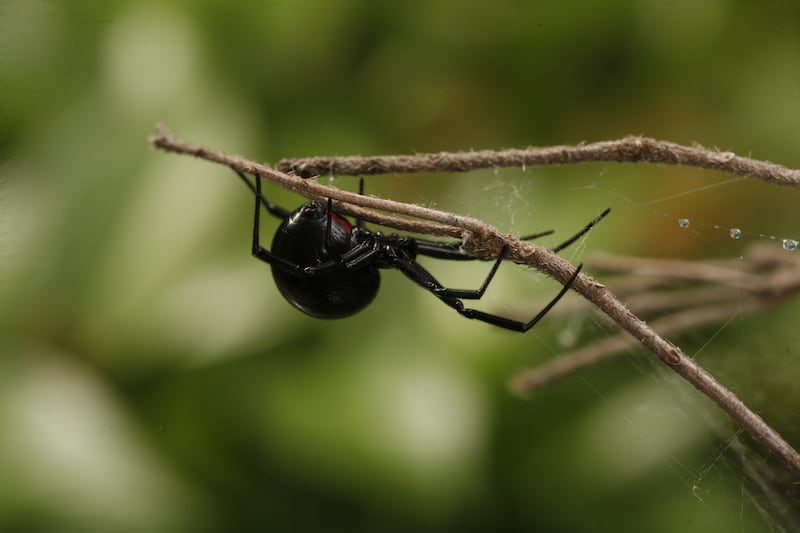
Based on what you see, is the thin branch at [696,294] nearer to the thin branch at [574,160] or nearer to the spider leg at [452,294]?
the spider leg at [452,294]

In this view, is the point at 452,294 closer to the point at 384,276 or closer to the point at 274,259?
the point at 274,259

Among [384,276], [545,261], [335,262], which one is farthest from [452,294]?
[384,276]

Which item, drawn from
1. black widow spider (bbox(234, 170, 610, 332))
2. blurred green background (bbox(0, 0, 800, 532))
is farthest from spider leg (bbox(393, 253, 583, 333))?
blurred green background (bbox(0, 0, 800, 532))

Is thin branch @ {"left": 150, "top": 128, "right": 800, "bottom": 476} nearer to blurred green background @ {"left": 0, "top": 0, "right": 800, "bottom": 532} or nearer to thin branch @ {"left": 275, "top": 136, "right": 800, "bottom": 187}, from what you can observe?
thin branch @ {"left": 275, "top": 136, "right": 800, "bottom": 187}

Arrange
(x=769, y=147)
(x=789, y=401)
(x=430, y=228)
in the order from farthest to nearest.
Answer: (x=769, y=147) → (x=789, y=401) → (x=430, y=228)

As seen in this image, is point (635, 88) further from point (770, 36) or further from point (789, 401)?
point (789, 401)

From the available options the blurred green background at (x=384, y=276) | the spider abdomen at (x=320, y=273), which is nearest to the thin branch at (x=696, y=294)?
the blurred green background at (x=384, y=276)

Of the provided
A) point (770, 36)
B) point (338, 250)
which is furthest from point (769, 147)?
point (338, 250)
